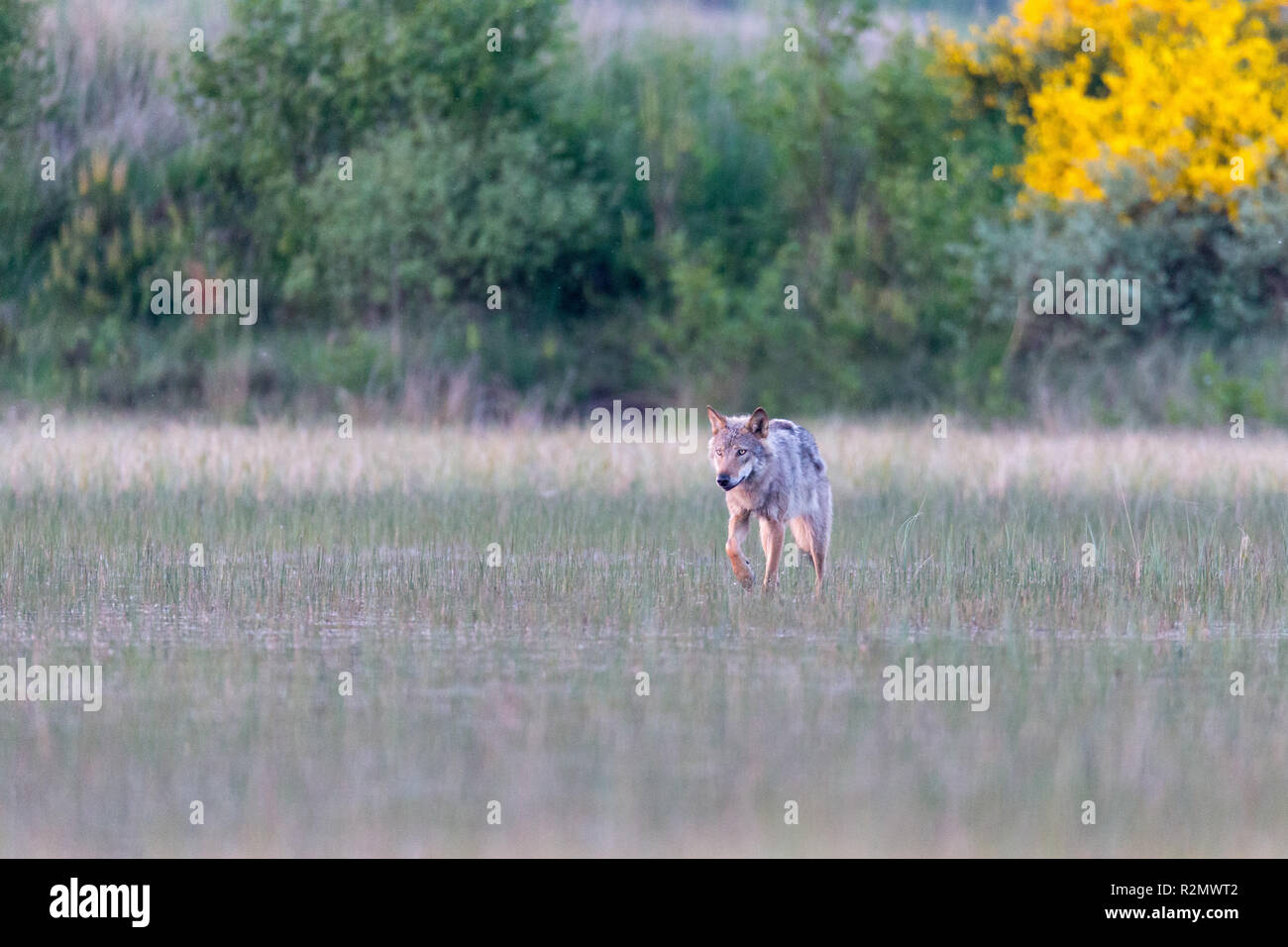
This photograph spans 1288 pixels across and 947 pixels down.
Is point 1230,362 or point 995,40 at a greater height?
point 995,40

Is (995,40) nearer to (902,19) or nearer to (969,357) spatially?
(902,19)

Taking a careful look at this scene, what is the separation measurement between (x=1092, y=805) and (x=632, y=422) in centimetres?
1919

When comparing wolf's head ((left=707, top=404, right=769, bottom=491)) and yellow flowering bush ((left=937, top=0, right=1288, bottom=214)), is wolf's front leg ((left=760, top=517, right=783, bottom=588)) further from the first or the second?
yellow flowering bush ((left=937, top=0, right=1288, bottom=214))

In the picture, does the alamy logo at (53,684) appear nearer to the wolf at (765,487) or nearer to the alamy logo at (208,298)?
the wolf at (765,487)

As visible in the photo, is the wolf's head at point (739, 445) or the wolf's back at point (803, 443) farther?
the wolf's back at point (803, 443)

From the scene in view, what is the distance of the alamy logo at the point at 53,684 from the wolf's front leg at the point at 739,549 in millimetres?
3538

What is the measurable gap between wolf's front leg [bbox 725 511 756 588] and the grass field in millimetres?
143

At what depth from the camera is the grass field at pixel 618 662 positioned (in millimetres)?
6270

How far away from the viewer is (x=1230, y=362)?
24.9m

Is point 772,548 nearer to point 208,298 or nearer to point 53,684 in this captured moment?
point 53,684

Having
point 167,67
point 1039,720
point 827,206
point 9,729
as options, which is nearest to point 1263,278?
point 827,206

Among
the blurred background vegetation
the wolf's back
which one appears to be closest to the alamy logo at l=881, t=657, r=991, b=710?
the wolf's back

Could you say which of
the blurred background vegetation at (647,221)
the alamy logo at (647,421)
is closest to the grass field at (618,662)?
the alamy logo at (647,421)

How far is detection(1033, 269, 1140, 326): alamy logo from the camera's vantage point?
970 inches
